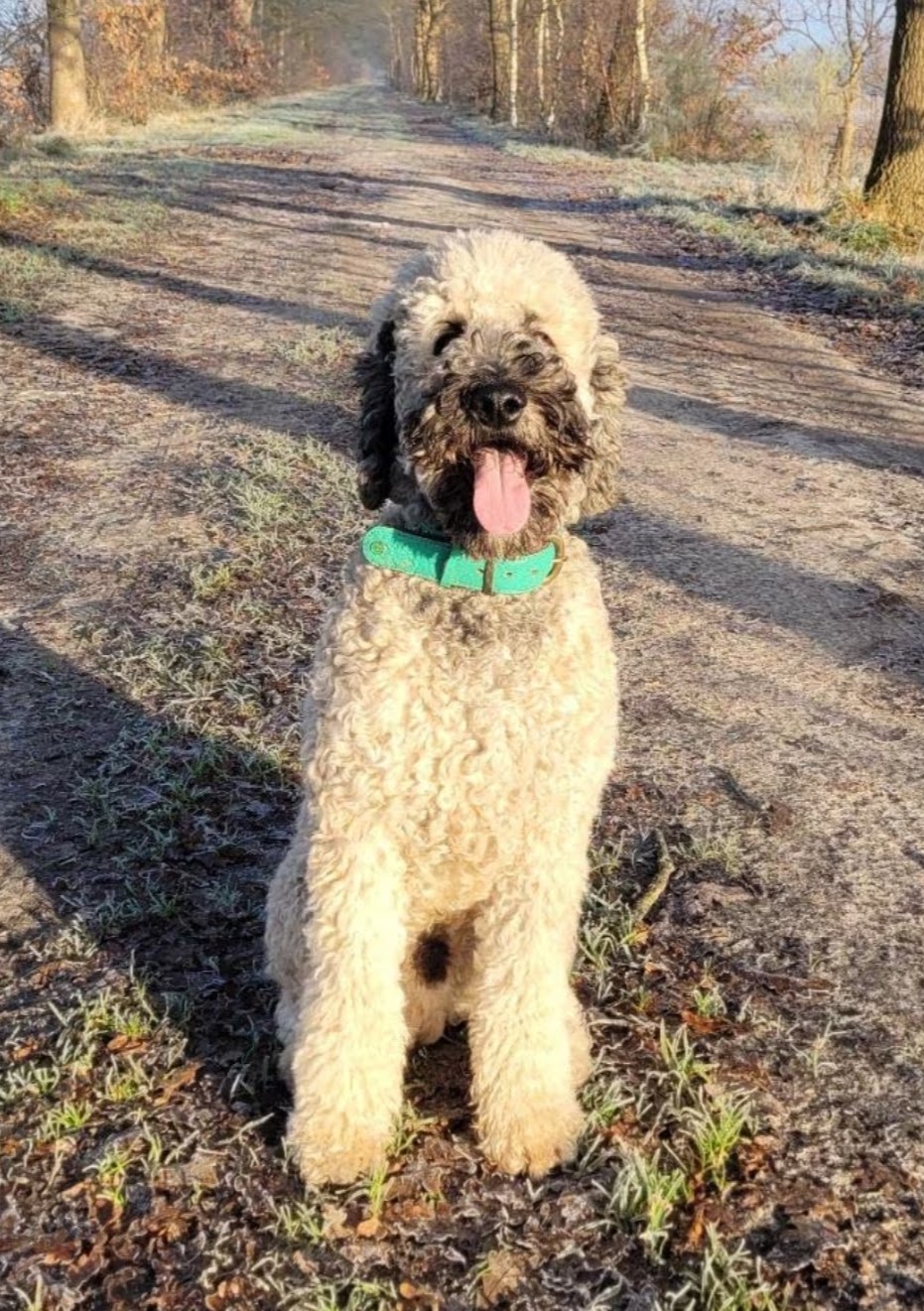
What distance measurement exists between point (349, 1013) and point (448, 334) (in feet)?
5.25

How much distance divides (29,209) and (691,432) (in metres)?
9.93

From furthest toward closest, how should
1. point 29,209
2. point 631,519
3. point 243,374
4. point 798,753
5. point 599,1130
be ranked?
point 29,209, point 243,374, point 631,519, point 798,753, point 599,1130

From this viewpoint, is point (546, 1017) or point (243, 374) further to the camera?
point (243, 374)

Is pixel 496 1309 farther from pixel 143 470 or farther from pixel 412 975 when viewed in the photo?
pixel 143 470

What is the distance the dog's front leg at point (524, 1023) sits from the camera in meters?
2.57

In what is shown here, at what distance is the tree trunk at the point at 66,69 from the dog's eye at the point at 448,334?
24.9 m

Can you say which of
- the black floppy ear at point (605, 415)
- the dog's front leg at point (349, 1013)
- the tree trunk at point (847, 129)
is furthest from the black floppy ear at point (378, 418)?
the tree trunk at point (847, 129)

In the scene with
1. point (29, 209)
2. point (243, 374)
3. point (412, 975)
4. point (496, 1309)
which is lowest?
point (496, 1309)

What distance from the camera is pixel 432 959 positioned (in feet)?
9.32

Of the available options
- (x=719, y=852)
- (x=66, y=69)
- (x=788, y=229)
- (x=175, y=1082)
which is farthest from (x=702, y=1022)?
(x=66, y=69)

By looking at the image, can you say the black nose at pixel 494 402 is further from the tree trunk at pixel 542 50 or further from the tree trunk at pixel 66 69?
the tree trunk at pixel 542 50

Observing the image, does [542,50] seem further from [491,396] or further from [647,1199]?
[647,1199]

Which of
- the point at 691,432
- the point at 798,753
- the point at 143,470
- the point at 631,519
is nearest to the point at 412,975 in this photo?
the point at 798,753

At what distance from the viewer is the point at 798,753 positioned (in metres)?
4.30
